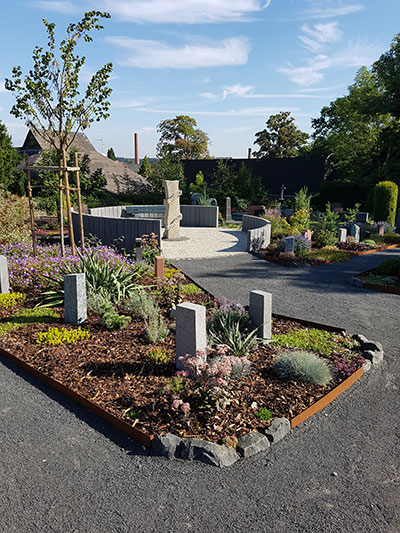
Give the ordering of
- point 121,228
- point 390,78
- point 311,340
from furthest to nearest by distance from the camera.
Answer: point 390,78, point 121,228, point 311,340

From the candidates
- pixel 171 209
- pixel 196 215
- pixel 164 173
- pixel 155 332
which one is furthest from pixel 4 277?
pixel 164 173

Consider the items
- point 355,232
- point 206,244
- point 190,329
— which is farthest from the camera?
point 206,244

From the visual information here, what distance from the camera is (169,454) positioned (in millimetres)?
3969

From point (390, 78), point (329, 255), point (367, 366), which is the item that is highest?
point (390, 78)

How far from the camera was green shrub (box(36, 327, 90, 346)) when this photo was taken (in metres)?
6.23

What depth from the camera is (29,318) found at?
720 cm

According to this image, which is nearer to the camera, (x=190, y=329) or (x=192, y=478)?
(x=192, y=478)

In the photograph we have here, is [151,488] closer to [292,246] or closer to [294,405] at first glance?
[294,405]

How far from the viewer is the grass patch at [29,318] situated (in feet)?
22.7

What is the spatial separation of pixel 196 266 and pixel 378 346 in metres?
6.58

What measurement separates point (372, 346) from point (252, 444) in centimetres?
309

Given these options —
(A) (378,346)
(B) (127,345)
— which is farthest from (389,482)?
(B) (127,345)

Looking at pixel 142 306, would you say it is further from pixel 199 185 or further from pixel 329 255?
pixel 199 185

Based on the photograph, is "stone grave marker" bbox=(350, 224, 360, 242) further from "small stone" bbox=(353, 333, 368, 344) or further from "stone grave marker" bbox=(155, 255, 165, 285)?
"small stone" bbox=(353, 333, 368, 344)
